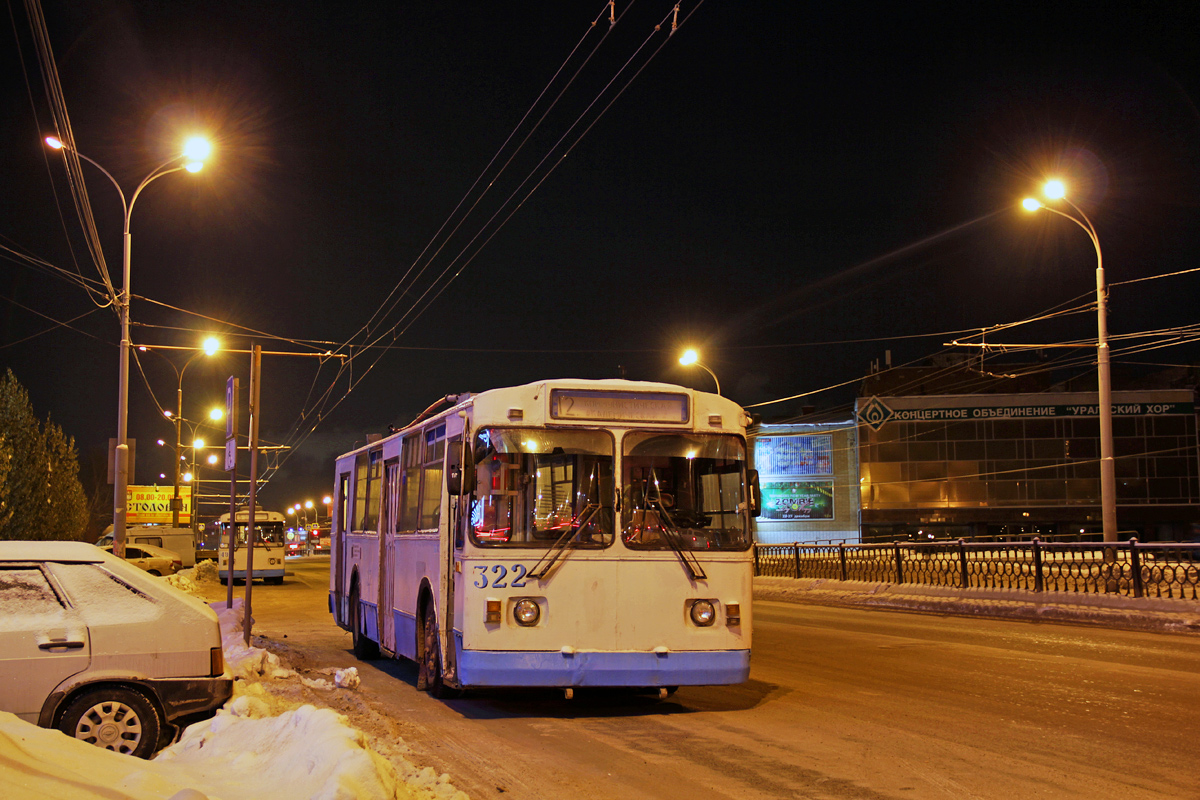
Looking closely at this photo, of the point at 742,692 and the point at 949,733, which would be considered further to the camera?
the point at 742,692

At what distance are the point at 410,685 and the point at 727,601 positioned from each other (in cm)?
415

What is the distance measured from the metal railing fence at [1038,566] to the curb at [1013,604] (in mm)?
380

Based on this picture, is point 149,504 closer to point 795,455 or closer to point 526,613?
point 795,455

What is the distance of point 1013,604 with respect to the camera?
67.3ft

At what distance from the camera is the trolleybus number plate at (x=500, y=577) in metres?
9.05

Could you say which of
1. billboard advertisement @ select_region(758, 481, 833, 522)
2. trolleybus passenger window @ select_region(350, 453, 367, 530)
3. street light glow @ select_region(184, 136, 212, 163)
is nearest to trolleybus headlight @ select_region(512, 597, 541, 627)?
trolleybus passenger window @ select_region(350, 453, 367, 530)

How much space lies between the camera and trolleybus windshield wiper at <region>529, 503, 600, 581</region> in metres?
9.06

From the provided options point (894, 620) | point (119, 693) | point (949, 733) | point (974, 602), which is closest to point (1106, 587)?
point (974, 602)

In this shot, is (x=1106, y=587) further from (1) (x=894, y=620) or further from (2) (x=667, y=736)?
(2) (x=667, y=736)

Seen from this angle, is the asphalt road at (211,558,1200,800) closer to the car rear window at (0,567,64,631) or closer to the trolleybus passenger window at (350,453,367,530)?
the trolleybus passenger window at (350,453,367,530)

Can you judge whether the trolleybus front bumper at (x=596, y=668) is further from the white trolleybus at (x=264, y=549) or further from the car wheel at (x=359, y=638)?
the white trolleybus at (x=264, y=549)

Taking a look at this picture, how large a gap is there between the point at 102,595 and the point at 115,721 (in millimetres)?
823

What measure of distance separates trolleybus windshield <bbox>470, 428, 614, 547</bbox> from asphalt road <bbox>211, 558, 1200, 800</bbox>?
161cm

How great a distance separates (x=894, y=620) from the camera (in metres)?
19.6
